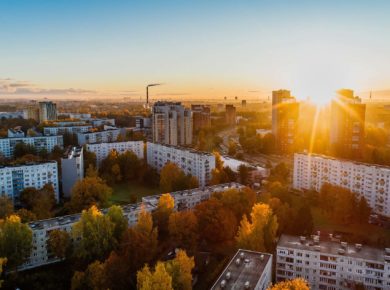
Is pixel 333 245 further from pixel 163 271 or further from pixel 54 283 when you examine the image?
pixel 54 283

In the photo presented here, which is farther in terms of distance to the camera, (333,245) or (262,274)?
(333,245)

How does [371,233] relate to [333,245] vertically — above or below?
below

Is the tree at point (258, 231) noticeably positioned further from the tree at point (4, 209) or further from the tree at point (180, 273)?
the tree at point (4, 209)

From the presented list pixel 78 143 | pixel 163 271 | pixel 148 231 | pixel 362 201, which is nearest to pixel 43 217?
pixel 148 231

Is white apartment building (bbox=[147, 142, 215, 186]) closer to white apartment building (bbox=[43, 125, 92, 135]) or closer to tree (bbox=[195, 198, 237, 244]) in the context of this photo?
tree (bbox=[195, 198, 237, 244])

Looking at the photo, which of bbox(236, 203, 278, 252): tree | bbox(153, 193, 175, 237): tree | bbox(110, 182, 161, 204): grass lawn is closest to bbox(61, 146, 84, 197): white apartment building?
bbox(110, 182, 161, 204): grass lawn

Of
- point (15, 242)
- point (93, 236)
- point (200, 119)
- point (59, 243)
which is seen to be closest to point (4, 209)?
point (15, 242)

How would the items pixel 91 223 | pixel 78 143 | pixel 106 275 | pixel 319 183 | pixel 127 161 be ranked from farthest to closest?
pixel 78 143
pixel 127 161
pixel 319 183
pixel 91 223
pixel 106 275
